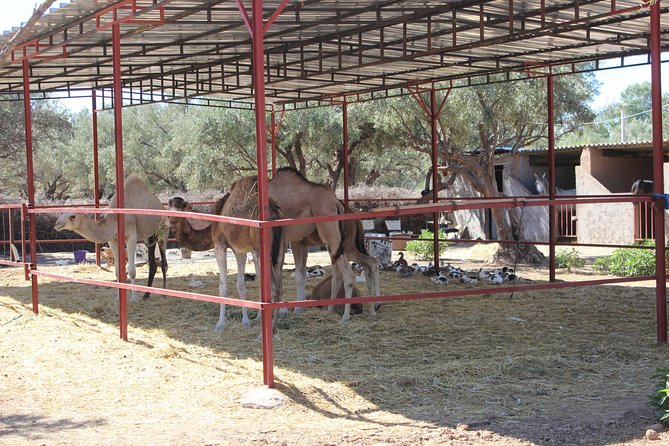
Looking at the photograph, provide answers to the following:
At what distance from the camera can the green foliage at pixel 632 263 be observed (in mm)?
15320

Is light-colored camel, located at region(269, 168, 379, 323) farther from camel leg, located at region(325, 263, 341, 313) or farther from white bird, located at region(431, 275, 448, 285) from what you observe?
white bird, located at region(431, 275, 448, 285)

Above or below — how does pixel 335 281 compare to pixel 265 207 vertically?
below

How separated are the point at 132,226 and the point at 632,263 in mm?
9237

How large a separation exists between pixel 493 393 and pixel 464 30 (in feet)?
19.9

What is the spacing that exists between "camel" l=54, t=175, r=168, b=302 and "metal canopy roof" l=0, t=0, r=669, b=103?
2116 millimetres

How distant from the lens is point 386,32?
39.9 feet

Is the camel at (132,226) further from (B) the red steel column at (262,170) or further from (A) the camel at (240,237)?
(B) the red steel column at (262,170)

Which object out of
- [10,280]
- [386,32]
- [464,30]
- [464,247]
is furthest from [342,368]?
[464,247]

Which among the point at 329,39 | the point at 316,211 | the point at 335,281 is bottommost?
the point at 335,281

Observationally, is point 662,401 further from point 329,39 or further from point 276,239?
point 329,39

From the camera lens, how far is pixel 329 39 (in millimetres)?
12117

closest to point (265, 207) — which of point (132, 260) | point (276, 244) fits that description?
point (276, 244)

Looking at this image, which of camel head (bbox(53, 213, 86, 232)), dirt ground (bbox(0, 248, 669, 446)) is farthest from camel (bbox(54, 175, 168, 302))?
dirt ground (bbox(0, 248, 669, 446))

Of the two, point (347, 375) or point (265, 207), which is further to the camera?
point (347, 375)
